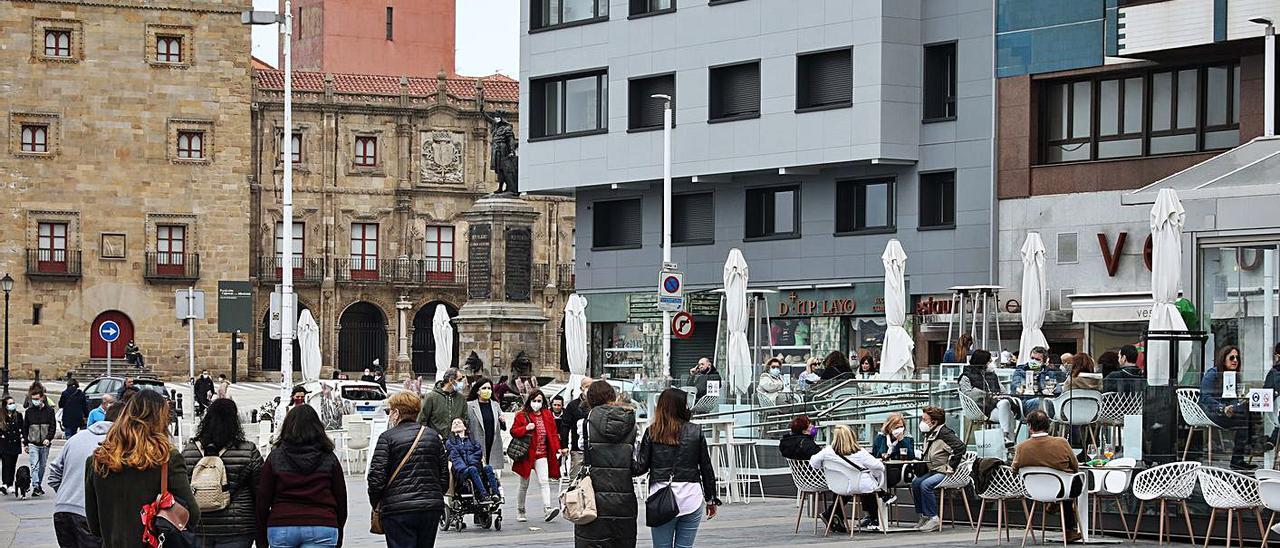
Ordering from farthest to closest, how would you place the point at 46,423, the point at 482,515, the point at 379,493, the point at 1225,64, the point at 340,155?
the point at 340,155 → the point at 1225,64 → the point at 46,423 → the point at 482,515 → the point at 379,493

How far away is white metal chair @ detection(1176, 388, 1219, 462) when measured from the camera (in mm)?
19703

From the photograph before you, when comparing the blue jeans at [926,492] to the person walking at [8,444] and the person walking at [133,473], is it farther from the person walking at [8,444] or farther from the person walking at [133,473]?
the person walking at [8,444]

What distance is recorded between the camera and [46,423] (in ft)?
94.6

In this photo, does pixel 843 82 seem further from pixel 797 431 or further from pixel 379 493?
pixel 379 493

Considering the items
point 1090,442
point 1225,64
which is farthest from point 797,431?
point 1225,64

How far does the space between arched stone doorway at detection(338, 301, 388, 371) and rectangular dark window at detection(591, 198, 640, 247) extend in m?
32.3

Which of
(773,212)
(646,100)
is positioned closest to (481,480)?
(773,212)

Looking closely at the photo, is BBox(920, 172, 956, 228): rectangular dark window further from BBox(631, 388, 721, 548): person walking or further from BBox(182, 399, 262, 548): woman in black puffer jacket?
BBox(182, 399, 262, 548): woman in black puffer jacket

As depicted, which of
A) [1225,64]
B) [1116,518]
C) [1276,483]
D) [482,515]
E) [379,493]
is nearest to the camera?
[379,493]

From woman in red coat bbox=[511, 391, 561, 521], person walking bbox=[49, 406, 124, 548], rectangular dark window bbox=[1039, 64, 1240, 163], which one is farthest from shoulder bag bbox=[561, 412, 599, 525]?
rectangular dark window bbox=[1039, 64, 1240, 163]

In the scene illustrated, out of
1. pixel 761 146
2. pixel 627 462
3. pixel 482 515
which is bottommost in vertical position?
pixel 482 515

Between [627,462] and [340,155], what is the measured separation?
6721cm

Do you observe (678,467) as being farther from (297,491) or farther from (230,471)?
(230,471)

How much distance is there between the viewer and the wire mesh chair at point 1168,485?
62.7ft
